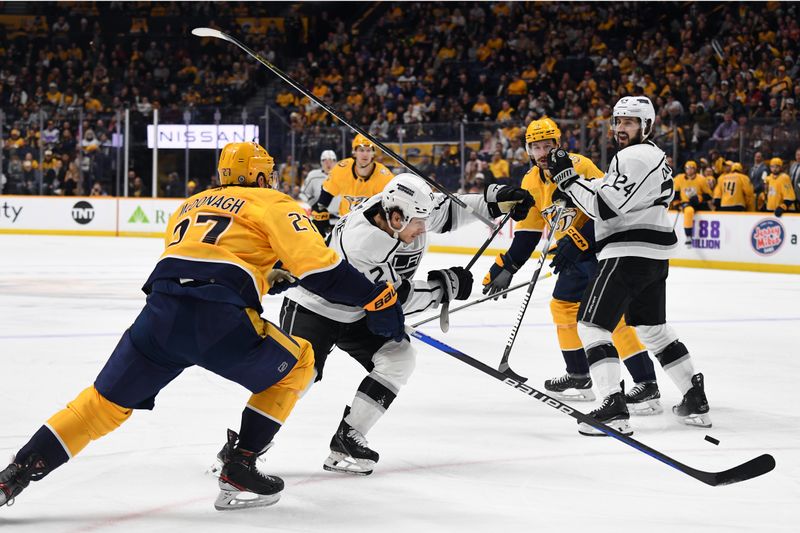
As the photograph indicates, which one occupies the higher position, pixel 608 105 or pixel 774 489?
pixel 608 105

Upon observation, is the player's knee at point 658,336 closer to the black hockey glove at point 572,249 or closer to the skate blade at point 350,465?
the black hockey glove at point 572,249

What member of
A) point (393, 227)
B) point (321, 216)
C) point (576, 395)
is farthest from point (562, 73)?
point (393, 227)

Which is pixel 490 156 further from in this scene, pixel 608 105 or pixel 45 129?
pixel 45 129

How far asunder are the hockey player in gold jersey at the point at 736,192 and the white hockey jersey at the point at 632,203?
822 centimetres

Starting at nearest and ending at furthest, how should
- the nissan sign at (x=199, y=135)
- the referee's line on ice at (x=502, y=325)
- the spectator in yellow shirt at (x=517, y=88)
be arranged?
the referee's line on ice at (x=502, y=325) → the nissan sign at (x=199, y=135) → the spectator in yellow shirt at (x=517, y=88)

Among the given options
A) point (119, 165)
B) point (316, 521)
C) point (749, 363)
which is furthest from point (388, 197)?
point (119, 165)

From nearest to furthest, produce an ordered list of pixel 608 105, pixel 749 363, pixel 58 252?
pixel 749 363
pixel 58 252
pixel 608 105

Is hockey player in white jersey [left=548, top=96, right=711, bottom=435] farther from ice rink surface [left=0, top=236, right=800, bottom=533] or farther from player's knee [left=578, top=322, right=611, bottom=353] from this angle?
ice rink surface [left=0, top=236, right=800, bottom=533]

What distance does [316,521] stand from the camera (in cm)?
309

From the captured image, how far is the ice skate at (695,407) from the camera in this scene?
4.43 m

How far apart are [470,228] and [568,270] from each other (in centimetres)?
933

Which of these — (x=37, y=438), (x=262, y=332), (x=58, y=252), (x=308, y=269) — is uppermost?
(x=308, y=269)

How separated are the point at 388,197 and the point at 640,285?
1.42 meters

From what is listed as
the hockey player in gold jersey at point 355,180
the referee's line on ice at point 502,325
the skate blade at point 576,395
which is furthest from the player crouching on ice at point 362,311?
the hockey player in gold jersey at point 355,180
